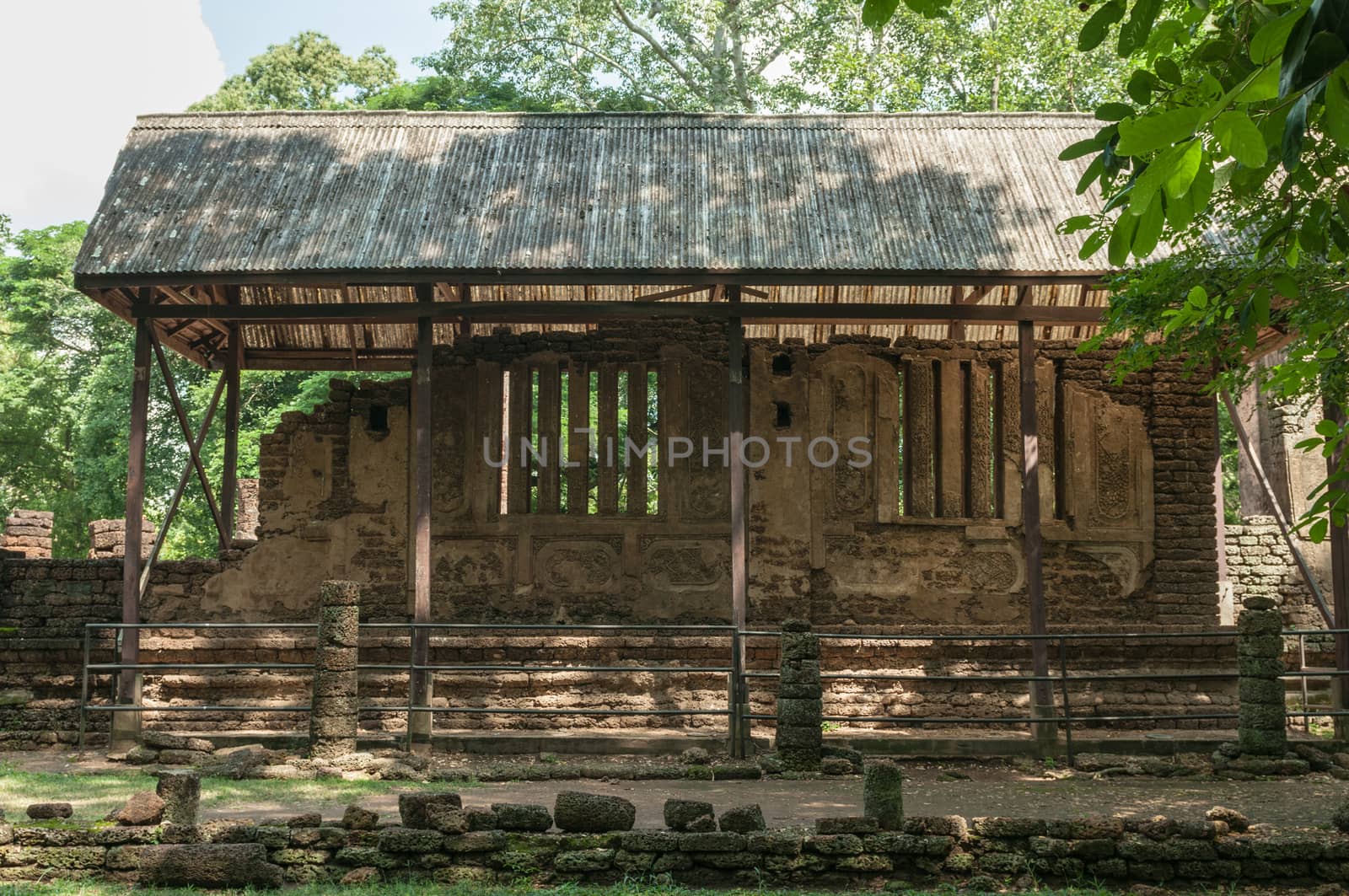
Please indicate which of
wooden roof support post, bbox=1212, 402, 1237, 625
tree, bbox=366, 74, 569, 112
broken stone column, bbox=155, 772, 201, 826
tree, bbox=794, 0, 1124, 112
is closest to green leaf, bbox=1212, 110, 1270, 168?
broken stone column, bbox=155, 772, 201, 826

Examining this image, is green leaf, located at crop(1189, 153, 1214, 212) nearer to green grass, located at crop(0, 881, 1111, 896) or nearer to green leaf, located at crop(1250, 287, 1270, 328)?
green leaf, located at crop(1250, 287, 1270, 328)

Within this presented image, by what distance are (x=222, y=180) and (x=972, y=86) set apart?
1688 centimetres

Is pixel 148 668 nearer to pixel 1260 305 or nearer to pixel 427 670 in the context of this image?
pixel 427 670

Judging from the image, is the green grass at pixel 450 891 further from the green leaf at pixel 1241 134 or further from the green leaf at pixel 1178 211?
the green leaf at pixel 1241 134

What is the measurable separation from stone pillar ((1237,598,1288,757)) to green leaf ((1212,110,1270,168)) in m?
9.84

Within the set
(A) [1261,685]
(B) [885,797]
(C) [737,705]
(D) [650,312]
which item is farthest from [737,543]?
(A) [1261,685]

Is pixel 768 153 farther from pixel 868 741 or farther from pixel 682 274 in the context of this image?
pixel 868 741

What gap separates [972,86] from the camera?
2545 cm

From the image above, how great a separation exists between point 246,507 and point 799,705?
11.6 metres

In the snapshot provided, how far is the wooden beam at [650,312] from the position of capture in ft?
41.4

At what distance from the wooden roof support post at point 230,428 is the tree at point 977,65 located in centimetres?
1348

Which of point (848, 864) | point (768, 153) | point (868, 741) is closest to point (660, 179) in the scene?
point (768, 153)

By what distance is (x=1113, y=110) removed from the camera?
3.51 metres

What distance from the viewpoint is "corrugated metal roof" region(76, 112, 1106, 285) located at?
40.0 feet
